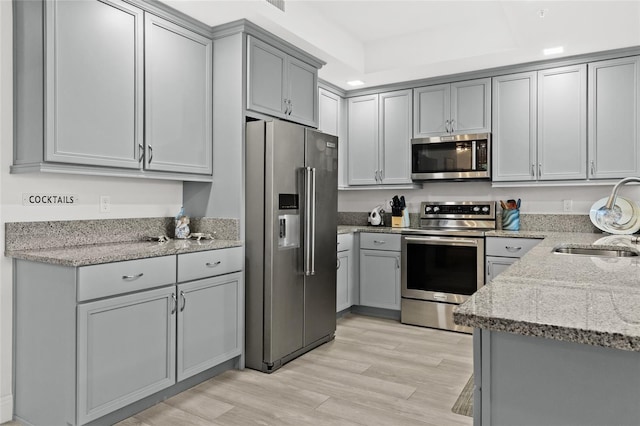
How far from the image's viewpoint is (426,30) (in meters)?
3.99

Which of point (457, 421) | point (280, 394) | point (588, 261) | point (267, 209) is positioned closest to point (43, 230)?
point (267, 209)

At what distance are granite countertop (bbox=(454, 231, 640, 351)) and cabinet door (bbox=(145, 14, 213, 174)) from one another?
2.17 metres

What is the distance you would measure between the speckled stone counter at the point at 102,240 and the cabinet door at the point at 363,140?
6.75ft

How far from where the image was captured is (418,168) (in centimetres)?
444

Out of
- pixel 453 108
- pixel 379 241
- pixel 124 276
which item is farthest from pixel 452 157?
pixel 124 276

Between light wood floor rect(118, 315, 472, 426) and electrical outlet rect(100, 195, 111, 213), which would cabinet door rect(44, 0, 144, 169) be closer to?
electrical outlet rect(100, 195, 111, 213)

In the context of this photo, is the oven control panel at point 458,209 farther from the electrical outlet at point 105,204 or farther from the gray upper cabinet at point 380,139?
the electrical outlet at point 105,204

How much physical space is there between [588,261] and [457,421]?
106 cm

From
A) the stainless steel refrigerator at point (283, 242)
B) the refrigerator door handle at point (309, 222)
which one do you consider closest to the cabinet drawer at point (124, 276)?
the stainless steel refrigerator at point (283, 242)

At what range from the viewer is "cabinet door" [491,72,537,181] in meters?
3.92

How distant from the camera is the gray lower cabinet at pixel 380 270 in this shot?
14.1 ft

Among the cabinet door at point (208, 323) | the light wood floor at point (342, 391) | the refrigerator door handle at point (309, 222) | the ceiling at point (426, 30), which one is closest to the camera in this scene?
the light wood floor at point (342, 391)

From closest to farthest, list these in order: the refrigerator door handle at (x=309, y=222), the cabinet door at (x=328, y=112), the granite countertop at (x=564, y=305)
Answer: the granite countertop at (x=564, y=305) → the refrigerator door handle at (x=309, y=222) → the cabinet door at (x=328, y=112)

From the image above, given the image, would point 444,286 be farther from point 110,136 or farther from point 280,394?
point 110,136
